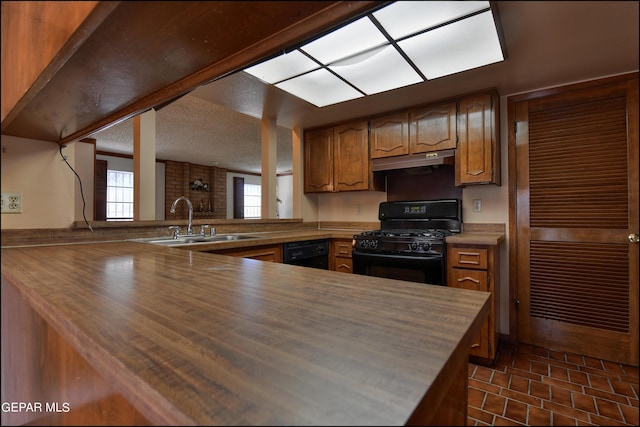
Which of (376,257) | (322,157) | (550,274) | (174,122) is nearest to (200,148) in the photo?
(174,122)

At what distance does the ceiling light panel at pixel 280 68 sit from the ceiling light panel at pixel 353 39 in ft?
2.08

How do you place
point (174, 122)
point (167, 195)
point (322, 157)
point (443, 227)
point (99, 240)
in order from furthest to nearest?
point (167, 195) → point (174, 122) → point (322, 157) → point (443, 227) → point (99, 240)

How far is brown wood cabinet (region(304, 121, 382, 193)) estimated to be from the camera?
113 inches

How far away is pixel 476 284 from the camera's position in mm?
2084

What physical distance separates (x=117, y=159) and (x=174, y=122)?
3148 millimetres

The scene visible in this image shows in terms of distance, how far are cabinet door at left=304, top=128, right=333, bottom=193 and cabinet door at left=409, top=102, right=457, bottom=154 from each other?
867 mm

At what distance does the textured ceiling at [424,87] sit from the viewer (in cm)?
32

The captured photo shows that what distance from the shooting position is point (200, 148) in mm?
5566

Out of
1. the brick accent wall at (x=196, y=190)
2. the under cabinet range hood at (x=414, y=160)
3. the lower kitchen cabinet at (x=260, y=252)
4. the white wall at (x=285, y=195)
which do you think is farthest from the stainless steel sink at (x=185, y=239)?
the white wall at (x=285, y=195)

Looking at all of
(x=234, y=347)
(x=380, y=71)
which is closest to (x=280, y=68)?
(x=380, y=71)

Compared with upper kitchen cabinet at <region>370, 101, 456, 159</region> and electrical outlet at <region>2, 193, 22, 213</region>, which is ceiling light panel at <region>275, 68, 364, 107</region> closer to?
upper kitchen cabinet at <region>370, 101, 456, 159</region>

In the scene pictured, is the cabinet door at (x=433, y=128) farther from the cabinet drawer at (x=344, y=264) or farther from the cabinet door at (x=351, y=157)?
the cabinet drawer at (x=344, y=264)

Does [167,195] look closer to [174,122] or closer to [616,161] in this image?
[174,122]

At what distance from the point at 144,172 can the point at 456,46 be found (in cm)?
233
